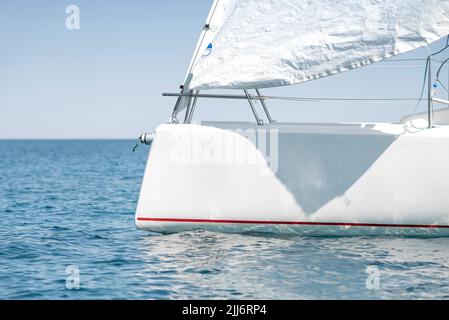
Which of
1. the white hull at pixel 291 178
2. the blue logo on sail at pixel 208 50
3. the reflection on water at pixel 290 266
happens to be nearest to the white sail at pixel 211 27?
the blue logo on sail at pixel 208 50

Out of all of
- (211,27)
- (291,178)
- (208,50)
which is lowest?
(291,178)

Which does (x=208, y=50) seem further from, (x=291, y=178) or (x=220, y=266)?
(x=220, y=266)

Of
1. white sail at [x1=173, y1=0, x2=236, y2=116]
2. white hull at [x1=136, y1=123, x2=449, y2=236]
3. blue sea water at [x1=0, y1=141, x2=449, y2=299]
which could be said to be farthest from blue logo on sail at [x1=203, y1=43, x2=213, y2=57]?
blue sea water at [x1=0, y1=141, x2=449, y2=299]

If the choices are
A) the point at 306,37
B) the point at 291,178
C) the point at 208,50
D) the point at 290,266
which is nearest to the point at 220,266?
the point at 290,266

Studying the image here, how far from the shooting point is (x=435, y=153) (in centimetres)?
800

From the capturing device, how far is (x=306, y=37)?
769 cm

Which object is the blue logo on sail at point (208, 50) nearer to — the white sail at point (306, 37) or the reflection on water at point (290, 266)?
the white sail at point (306, 37)

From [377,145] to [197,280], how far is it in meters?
2.83

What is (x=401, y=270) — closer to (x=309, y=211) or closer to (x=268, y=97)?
(x=309, y=211)

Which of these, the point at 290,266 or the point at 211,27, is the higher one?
the point at 211,27

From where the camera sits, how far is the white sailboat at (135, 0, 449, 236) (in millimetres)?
7773

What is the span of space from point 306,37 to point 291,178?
159 centimetres
